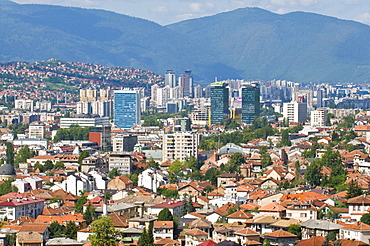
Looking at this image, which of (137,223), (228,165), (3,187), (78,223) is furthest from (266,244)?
(228,165)

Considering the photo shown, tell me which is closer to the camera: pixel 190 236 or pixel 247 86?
pixel 190 236

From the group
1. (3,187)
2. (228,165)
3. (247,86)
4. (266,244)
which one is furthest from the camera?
(247,86)

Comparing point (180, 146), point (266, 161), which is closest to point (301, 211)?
point (266, 161)

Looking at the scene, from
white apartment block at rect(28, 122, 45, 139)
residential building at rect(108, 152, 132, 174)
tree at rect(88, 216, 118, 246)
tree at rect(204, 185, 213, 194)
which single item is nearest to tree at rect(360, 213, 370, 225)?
tree at rect(88, 216, 118, 246)

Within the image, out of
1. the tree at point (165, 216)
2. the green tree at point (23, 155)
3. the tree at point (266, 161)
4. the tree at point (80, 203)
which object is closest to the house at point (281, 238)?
the tree at point (165, 216)

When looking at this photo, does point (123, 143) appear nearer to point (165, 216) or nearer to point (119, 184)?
point (119, 184)

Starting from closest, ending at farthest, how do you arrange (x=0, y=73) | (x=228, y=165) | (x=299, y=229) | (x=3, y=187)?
(x=299, y=229) < (x=3, y=187) < (x=228, y=165) < (x=0, y=73)

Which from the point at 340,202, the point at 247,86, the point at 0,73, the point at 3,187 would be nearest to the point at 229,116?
the point at 247,86

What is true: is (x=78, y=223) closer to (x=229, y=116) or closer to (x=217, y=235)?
(x=217, y=235)
